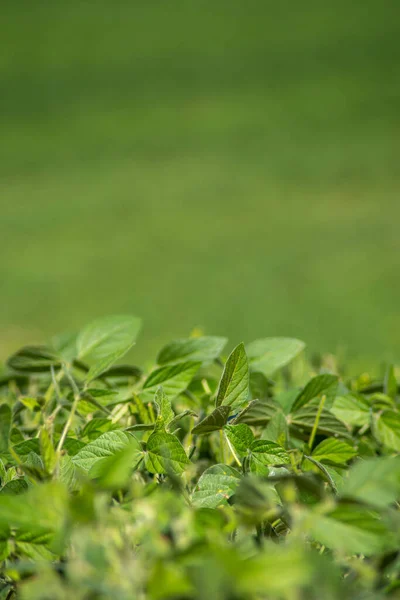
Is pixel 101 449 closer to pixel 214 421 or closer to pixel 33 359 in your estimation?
pixel 214 421

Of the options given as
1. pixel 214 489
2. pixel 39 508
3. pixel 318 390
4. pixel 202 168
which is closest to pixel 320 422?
pixel 318 390

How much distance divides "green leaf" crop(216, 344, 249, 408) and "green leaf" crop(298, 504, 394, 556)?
106 mm

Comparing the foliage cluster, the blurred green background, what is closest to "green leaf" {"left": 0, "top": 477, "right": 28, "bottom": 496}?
the foliage cluster

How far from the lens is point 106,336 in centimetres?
50

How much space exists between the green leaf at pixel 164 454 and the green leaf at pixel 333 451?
4.0 inches

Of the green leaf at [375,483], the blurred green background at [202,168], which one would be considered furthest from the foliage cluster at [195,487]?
the blurred green background at [202,168]

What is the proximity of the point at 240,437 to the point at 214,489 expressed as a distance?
3 cm

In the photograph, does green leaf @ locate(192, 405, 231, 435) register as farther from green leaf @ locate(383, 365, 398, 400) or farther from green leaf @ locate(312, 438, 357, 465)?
green leaf @ locate(383, 365, 398, 400)

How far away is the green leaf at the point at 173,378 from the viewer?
43 centimetres

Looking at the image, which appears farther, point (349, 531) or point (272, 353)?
point (272, 353)

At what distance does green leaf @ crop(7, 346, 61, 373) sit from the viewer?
0.49 meters

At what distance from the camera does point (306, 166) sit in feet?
14.3

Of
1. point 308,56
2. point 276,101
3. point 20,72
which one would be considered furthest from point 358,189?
point 20,72

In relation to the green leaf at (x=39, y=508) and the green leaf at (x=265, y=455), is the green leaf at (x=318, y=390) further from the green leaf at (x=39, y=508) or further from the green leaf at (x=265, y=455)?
the green leaf at (x=39, y=508)
